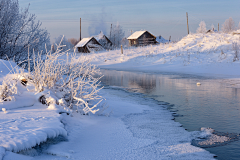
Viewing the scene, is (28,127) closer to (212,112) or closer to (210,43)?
(212,112)

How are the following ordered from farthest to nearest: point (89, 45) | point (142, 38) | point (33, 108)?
point (142, 38), point (89, 45), point (33, 108)

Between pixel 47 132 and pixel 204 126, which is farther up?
pixel 47 132

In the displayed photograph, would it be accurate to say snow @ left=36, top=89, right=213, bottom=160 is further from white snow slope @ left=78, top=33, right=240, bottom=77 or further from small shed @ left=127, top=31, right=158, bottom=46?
small shed @ left=127, top=31, right=158, bottom=46

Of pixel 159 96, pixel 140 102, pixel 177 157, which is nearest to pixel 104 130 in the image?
pixel 177 157

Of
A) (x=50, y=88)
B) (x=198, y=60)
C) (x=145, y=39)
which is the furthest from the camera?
(x=145, y=39)

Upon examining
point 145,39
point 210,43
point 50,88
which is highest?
point 145,39

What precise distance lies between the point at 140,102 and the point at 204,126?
2.71 m

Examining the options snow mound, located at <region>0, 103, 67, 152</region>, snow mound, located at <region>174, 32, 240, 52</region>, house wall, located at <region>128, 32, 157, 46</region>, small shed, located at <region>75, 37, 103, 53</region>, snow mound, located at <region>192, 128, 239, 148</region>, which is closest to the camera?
snow mound, located at <region>0, 103, 67, 152</region>

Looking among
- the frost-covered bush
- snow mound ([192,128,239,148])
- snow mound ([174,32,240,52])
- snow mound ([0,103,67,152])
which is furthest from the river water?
snow mound ([174,32,240,52])

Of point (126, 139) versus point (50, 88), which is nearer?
point (126, 139)

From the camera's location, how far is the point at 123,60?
90.7 feet

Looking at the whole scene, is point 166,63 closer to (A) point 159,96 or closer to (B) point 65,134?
(A) point 159,96

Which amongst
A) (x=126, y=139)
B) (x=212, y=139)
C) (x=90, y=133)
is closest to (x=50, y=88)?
(x=90, y=133)

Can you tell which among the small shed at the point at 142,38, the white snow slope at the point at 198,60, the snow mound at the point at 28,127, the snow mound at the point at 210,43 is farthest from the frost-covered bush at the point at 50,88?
the small shed at the point at 142,38
